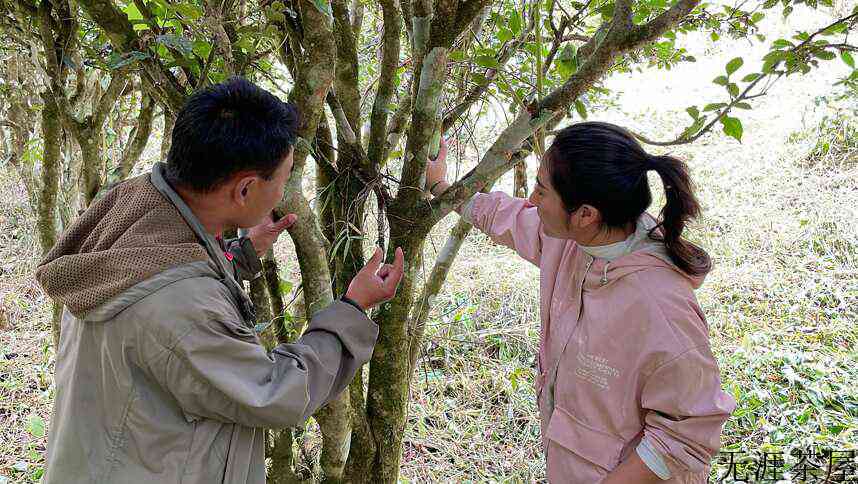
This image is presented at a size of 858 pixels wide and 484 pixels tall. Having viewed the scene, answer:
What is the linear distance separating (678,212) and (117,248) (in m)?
1.18

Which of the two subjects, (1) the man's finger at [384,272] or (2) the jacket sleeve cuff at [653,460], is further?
(1) the man's finger at [384,272]

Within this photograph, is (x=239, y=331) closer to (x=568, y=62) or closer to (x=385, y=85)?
(x=385, y=85)

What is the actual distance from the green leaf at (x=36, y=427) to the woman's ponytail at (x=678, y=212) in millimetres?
3760

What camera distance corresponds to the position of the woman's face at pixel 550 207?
4.71 ft

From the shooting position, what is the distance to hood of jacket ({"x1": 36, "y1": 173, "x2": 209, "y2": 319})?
1053mm

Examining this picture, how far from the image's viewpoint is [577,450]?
4.78ft

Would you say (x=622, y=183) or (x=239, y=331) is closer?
(x=239, y=331)

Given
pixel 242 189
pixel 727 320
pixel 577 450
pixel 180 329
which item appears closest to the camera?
pixel 180 329

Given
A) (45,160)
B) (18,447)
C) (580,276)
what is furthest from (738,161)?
(18,447)

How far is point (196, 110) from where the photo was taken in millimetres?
1142

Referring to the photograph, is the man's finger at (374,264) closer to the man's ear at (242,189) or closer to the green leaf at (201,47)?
the man's ear at (242,189)

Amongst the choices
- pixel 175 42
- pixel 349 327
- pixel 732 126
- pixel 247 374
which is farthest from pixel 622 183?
pixel 175 42

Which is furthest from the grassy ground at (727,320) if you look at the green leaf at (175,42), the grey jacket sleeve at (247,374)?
the green leaf at (175,42)

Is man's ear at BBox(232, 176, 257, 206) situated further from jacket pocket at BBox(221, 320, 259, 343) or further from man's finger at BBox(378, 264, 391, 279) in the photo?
man's finger at BBox(378, 264, 391, 279)
